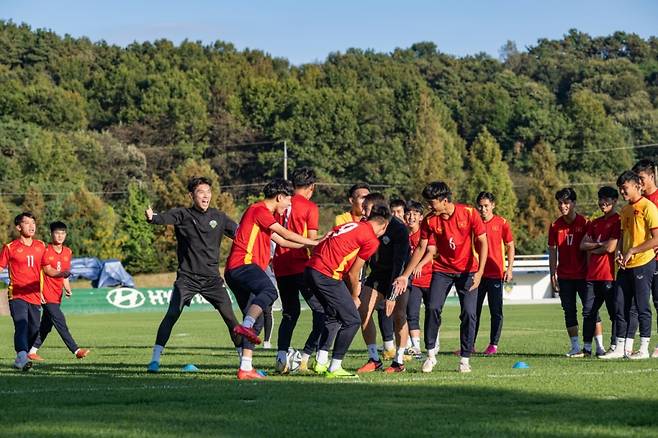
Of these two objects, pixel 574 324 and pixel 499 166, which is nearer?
pixel 574 324

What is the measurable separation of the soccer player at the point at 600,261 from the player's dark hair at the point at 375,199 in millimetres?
3859

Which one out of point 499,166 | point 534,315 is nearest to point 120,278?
point 534,315

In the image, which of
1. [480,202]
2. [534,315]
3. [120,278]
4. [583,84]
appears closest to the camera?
[480,202]

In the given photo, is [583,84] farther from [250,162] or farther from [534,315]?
[534,315]

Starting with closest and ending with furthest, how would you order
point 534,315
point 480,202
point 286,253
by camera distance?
point 286,253 < point 480,202 < point 534,315

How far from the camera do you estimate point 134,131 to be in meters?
99.2

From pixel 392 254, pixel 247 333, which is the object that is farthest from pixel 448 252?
pixel 247 333

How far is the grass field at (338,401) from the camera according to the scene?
8.03m

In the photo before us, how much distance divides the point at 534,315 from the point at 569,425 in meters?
22.1

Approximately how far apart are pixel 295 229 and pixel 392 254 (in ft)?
4.60

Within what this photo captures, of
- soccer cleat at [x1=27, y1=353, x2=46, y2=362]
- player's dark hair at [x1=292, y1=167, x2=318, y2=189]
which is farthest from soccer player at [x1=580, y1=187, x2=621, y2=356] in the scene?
soccer cleat at [x1=27, y1=353, x2=46, y2=362]

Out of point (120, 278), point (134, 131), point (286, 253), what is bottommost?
point (120, 278)

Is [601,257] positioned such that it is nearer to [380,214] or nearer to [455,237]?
[455,237]

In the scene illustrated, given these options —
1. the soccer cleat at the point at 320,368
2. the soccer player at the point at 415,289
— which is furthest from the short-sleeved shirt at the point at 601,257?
the soccer cleat at the point at 320,368
